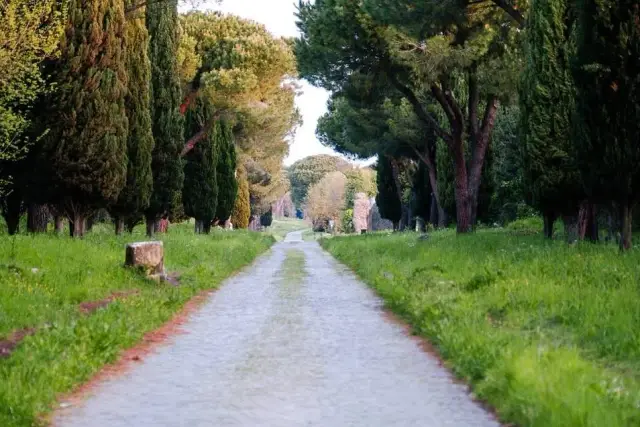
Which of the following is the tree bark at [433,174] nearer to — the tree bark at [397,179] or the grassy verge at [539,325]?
the tree bark at [397,179]

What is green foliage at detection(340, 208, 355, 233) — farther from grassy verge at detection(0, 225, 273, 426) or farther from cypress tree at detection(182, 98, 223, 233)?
grassy verge at detection(0, 225, 273, 426)

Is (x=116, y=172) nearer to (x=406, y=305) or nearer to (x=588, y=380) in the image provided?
(x=406, y=305)

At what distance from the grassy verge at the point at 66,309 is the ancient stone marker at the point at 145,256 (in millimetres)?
376

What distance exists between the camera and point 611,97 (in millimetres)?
15461

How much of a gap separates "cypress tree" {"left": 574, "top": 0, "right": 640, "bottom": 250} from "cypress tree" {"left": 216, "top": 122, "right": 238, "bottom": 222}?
3485 centimetres

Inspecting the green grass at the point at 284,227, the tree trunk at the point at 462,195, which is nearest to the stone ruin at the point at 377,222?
the green grass at the point at 284,227

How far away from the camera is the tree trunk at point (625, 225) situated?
15.6m

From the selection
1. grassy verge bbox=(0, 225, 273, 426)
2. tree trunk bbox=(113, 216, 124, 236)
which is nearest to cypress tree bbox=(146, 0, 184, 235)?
tree trunk bbox=(113, 216, 124, 236)

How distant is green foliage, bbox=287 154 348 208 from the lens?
5827 inches

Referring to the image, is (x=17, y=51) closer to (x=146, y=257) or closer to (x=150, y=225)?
(x=146, y=257)

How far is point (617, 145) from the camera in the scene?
15281 millimetres

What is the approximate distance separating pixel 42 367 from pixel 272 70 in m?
33.2

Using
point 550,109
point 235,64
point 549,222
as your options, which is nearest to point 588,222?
point 549,222

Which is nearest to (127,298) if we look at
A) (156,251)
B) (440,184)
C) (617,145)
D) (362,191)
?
(156,251)
